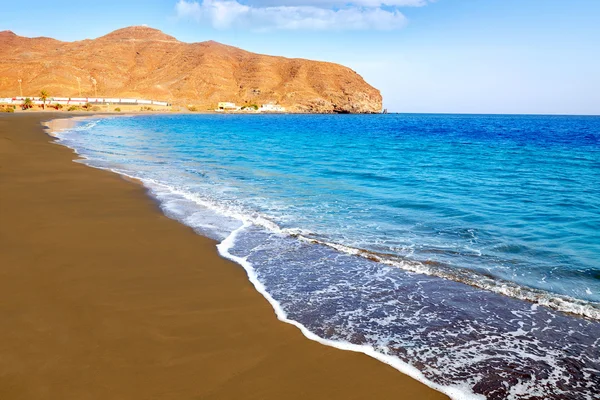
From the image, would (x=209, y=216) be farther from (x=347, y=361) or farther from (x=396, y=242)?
(x=347, y=361)

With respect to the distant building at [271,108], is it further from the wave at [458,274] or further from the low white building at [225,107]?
the wave at [458,274]

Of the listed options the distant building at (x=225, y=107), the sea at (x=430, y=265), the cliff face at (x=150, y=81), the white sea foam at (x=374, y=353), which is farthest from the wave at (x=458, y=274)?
the cliff face at (x=150, y=81)

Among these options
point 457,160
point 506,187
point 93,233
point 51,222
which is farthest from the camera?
point 457,160

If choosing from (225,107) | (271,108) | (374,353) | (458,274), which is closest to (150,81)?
(225,107)

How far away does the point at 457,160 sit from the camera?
26.1 metres

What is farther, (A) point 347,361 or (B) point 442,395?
(A) point 347,361

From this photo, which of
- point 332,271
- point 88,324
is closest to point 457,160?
point 332,271

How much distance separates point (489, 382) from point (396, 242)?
4779 mm

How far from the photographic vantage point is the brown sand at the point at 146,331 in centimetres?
369


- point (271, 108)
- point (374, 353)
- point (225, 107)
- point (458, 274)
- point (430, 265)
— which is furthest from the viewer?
point (271, 108)

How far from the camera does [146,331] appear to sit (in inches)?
181

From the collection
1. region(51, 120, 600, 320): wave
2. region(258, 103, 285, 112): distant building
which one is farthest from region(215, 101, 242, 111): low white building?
region(51, 120, 600, 320): wave

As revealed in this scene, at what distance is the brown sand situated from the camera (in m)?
3.69

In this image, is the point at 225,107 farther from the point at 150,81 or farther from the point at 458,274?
the point at 458,274
